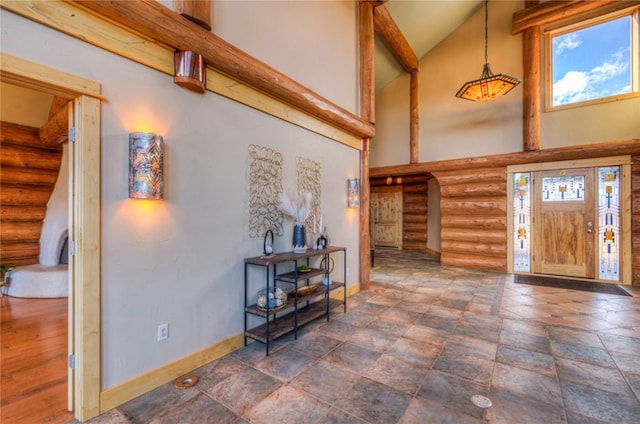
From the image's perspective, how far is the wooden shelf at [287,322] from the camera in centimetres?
271

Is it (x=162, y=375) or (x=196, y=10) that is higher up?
(x=196, y=10)

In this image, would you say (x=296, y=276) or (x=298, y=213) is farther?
(x=298, y=213)

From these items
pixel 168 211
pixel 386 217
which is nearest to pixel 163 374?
pixel 168 211

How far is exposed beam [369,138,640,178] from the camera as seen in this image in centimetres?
489

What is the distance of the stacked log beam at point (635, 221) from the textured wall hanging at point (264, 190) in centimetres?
636

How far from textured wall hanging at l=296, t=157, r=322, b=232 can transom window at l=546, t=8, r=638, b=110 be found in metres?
5.11

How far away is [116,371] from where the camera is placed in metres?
1.94

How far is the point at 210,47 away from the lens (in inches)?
94.2

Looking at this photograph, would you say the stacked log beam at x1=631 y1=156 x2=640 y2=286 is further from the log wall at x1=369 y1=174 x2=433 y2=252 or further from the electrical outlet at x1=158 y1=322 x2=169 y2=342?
the electrical outlet at x1=158 y1=322 x2=169 y2=342

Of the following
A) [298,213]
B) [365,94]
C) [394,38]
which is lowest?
[298,213]

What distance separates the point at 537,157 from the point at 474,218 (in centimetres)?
172

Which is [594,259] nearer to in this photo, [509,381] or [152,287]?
[509,381]

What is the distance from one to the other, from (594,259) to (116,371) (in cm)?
756

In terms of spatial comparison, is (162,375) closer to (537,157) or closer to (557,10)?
(537,157)
